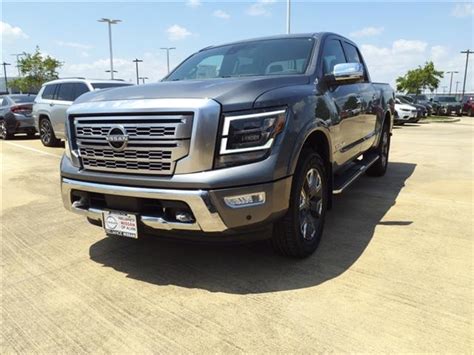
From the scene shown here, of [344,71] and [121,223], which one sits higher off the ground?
[344,71]

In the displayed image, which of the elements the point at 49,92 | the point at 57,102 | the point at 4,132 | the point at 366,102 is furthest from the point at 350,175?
the point at 4,132

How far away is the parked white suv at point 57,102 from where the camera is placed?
1044cm

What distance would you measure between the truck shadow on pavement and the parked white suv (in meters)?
7.29

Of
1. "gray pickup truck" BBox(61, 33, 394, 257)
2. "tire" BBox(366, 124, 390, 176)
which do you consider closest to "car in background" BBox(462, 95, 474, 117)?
"tire" BBox(366, 124, 390, 176)

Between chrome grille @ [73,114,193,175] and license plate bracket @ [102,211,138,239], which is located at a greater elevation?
chrome grille @ [73,114,193,175]

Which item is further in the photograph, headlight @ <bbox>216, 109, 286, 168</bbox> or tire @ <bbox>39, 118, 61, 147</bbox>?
tire @ <bbox>39, 118, 61, 147</bbox>

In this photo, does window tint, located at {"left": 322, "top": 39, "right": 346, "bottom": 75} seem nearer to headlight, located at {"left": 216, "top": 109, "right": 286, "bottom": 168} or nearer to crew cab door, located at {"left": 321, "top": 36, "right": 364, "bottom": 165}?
crew cab door, located at {"left": 321, "top": 36, "right": 364, "bottom": 165}

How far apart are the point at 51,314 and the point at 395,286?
2386mm

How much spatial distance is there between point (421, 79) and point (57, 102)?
139 ft

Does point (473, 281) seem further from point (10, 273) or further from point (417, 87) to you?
point (417, 87)

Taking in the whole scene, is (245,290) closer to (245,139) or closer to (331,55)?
(245,139)

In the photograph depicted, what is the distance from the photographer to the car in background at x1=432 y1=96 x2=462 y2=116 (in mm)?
34031

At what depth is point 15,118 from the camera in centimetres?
1350

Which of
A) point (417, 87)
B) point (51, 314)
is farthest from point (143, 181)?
point (417, 87)
